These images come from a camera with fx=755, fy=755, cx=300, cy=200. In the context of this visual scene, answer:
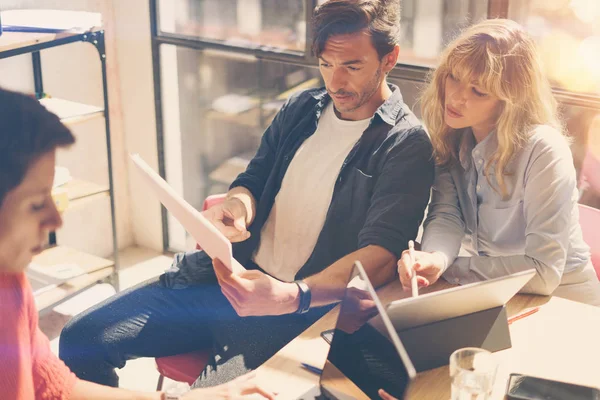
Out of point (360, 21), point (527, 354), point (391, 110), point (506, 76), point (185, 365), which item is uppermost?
point (360, 21)

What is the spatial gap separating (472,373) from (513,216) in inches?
23.6

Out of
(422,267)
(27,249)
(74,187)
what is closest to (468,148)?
(422,267)

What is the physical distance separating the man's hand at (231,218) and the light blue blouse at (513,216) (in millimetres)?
518

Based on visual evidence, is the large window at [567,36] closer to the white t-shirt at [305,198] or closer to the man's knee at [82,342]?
the white t-shirt at [305,198]

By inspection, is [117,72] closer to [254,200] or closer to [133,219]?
[133,219]

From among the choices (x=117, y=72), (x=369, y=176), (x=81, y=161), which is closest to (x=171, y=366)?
(x=369, y=176)

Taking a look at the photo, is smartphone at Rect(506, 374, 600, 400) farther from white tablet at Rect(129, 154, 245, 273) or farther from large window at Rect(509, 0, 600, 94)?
large window at Rect(509, 0, 600, 94)

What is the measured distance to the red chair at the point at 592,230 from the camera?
2.06m

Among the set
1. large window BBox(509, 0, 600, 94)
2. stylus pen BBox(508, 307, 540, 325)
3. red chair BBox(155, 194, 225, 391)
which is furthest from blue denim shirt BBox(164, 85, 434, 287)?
large window BBox(509, 0, 600, 94)

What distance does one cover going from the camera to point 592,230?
2.07 metres

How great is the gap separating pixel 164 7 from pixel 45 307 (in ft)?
4.61

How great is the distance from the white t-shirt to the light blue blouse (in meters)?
0.28

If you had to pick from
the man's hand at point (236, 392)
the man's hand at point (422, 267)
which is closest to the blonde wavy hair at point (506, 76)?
the man's hand at point (422, 267)

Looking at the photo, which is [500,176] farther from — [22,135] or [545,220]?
[22,135]
